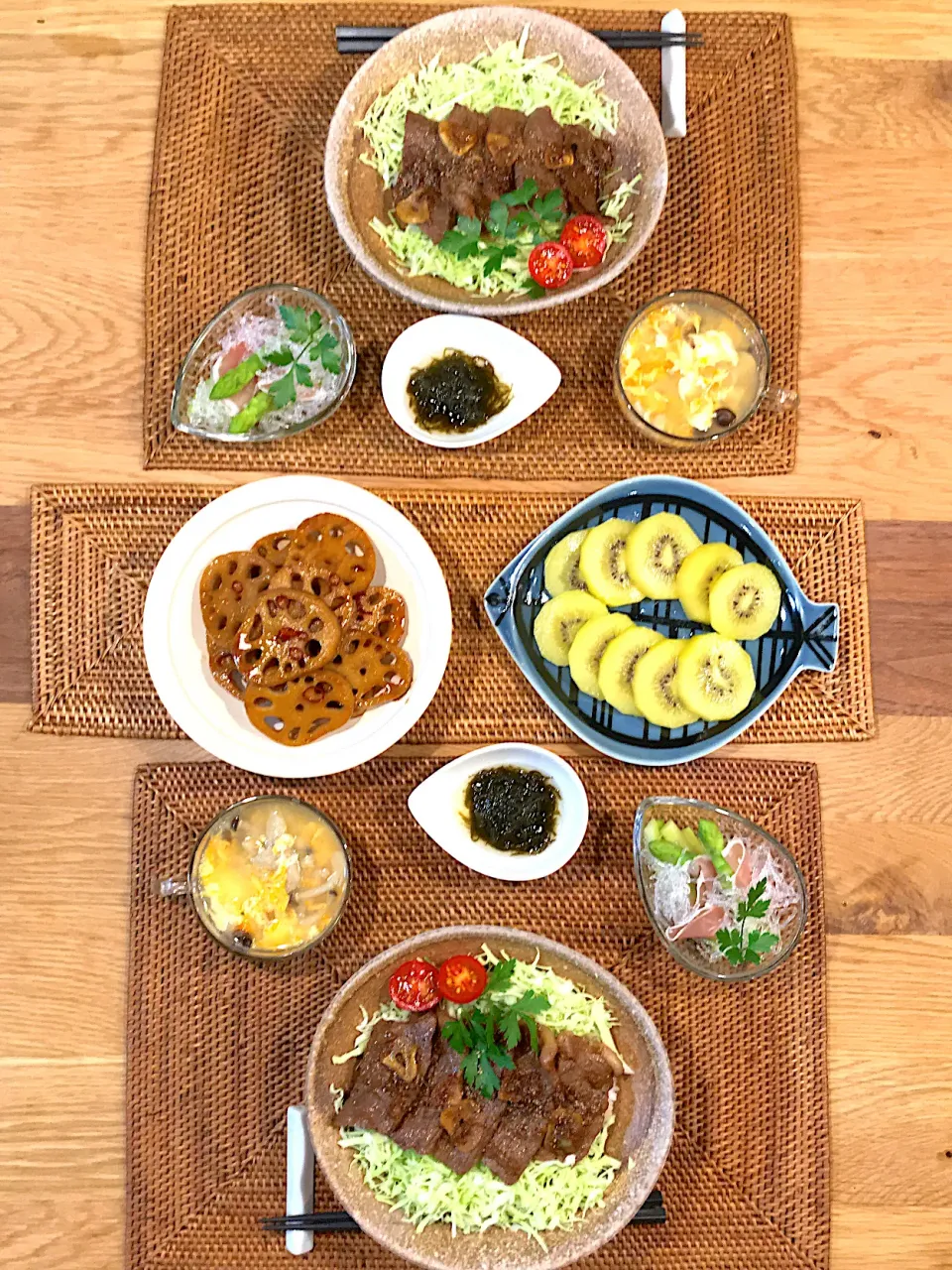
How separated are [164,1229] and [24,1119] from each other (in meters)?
0.54

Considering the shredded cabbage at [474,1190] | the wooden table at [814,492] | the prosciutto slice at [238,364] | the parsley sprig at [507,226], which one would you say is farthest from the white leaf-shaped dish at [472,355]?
the shredded cabbage at [474,1190]

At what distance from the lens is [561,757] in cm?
326

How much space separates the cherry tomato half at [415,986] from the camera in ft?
9.70

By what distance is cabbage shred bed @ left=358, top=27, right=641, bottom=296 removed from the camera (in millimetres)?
3123

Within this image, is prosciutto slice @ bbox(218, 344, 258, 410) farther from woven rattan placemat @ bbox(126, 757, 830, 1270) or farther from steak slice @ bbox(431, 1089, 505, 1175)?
steak slice @ bbox(431, 1089, 505, 1175)

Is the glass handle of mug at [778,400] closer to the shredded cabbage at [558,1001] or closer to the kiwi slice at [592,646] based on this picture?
the kiwi slice at [592,646]

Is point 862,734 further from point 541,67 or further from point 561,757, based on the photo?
point 541,67

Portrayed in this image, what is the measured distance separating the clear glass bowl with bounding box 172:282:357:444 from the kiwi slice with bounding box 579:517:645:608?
2.85 feet

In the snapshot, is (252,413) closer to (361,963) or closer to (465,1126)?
(361,963)

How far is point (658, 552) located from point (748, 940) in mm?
1166

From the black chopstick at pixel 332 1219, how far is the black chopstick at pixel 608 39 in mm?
3490

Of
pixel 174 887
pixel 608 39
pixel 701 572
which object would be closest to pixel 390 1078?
pixel 174 887

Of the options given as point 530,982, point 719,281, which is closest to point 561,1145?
point 530,982

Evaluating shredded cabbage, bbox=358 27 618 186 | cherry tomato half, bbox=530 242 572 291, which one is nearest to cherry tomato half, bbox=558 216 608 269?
cherry tomato half, bbox=530 242 572 291
